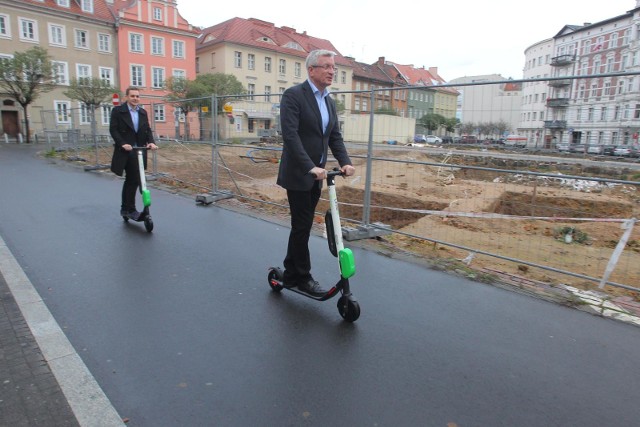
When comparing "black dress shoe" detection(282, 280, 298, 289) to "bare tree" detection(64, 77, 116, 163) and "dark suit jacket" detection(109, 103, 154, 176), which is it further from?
"bare tree" detection(64, 77, 116, 163)

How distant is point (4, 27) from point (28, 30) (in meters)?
1.98

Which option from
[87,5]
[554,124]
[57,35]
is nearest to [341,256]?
[554,124]

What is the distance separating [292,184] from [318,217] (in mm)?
4125

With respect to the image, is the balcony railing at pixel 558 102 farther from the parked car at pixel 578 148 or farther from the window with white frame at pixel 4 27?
the window with white frame at pixel 4 27

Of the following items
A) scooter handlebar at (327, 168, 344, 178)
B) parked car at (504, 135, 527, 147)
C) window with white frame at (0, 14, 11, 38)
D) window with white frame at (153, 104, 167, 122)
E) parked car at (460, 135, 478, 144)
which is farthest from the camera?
window with white frame at (0, 14, 11, 38)

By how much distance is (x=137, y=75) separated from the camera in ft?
161

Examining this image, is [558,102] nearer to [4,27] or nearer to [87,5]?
[4,27]

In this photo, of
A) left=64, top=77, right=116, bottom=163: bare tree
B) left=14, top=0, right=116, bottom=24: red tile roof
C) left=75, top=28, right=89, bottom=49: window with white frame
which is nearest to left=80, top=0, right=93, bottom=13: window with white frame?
left=14, top=0, right=116, bottom=24: red tile roof

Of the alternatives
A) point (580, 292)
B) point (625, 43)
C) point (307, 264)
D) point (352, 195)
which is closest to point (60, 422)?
point (307, 264)

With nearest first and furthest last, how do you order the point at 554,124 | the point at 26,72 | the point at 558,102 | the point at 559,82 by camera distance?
the point at 559,82 < the point at 558,102 < the point at 554,124 < the point at 26,72

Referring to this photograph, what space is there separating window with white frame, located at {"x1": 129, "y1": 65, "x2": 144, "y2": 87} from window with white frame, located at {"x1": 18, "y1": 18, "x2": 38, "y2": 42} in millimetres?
8943

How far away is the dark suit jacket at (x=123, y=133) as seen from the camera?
6645mm

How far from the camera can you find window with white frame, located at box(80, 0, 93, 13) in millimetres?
46000

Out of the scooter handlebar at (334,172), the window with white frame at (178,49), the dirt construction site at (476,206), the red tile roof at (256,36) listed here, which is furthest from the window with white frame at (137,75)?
the scooter handlebar at (334,172)
